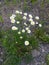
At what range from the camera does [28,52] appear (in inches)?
136

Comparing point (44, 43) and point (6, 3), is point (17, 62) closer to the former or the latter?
point (44, 43)

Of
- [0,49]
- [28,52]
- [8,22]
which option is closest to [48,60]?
[28,52]

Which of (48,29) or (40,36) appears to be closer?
(40,36)

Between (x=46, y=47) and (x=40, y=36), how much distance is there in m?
0.20

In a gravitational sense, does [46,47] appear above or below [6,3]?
below

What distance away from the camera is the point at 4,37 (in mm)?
3617

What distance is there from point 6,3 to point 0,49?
1176mm

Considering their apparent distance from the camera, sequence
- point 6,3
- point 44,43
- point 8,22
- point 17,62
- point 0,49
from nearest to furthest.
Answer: point 17,62, point 0,49, point 44,43, point 8,22, point 6,3

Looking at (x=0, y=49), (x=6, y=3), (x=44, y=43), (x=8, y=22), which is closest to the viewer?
(x=0, y=49)

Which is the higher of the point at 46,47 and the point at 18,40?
the point at 18,40

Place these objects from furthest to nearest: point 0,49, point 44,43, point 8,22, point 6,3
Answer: point 6,3 → point 8,22 → point 44,43 → point 0,49

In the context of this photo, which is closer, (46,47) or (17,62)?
(17,62)

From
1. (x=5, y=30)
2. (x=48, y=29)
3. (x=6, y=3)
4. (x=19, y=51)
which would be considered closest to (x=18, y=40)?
(x=19, y=51)

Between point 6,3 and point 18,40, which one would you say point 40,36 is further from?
point 6,3
